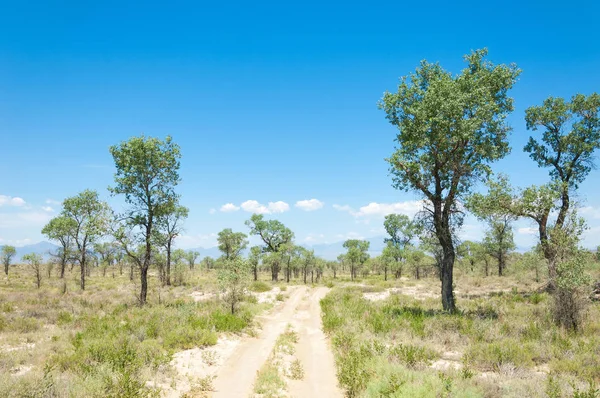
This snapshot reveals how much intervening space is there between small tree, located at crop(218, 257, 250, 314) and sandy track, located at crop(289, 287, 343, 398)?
4418 millimetres

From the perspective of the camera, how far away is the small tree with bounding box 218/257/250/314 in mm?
21812

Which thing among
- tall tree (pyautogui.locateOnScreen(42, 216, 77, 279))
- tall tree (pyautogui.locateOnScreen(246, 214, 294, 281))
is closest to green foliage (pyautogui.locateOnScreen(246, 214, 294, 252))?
tall tree (pyautogui.locateOnScreen(246, 214, 294, 281))

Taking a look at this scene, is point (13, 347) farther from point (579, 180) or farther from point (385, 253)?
point (385, 253)

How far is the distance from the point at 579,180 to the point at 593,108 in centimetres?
584

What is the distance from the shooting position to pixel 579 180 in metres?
26.2

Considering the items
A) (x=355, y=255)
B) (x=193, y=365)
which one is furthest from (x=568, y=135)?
(x=355, y=255)

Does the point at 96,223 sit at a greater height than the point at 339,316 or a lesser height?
→ greater

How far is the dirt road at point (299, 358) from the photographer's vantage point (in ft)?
33.2

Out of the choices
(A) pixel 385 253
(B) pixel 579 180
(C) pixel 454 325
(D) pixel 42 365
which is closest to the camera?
(D) pixel 42 365

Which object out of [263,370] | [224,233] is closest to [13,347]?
[263,370]

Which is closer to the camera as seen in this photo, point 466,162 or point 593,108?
point 466,162

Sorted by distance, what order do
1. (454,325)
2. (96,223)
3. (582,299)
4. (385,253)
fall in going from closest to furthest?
(582,299) < (454,325) < (96,223) < (385,253)

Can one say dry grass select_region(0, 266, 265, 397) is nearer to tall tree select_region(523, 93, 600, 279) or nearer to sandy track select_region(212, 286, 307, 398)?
sandy track select_region(212, 286, 307, 398)

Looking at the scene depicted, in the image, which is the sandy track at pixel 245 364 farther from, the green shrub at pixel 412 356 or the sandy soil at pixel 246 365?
the green shrub at pixel 412 356
